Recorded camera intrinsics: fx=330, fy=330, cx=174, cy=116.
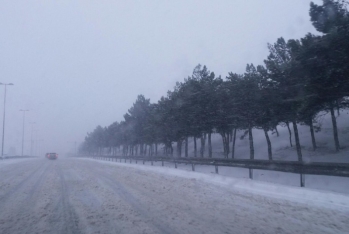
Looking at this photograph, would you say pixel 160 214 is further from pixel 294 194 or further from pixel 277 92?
pixel 277 92

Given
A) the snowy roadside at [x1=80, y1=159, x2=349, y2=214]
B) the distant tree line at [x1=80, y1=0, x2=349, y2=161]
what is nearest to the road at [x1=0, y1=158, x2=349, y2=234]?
the snowy roadside at [x1=80, y1=159, x2=349, y2=214]

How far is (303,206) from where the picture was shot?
1043 cm

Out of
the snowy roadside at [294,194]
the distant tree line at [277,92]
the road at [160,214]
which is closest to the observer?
the road at [160,214]

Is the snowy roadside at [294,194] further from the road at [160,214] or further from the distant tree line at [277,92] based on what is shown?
the distant tree line at [277,92]

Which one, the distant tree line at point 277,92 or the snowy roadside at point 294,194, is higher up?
the distant tree line at point 277,92

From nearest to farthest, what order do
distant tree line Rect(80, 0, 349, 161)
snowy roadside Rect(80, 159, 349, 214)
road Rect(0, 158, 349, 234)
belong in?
1. road Rect(0, 158, 349, 234)
2. snowy roadside Rect(80, 159, 349, 214)
3. distant tree line Rect(80, 0, 349, 161)

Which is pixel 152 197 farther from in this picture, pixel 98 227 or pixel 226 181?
pixel 226 181

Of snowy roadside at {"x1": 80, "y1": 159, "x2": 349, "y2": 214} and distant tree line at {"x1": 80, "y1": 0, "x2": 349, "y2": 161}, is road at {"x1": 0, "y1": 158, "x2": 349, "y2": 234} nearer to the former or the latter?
snowy roadside at {"x1": 80, "y1": 159, "x2": 349, "y2": 214}

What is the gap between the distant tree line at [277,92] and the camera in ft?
59.0

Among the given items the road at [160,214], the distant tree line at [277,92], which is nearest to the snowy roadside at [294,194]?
the road at [160,214]

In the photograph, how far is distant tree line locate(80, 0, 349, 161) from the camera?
17984mm

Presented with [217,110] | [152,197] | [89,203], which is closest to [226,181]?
[152,197]

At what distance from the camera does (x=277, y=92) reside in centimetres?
2470

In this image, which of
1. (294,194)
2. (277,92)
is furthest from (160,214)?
(277,92)
